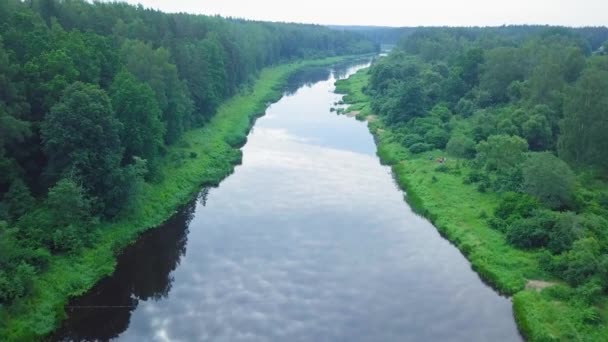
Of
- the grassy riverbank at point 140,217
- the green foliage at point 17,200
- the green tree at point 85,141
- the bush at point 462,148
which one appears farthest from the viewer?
the bush at point 462,148

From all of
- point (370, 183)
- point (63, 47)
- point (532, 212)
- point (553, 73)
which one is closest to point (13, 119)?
point (63, 47)

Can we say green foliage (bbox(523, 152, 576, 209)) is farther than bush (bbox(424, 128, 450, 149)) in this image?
No

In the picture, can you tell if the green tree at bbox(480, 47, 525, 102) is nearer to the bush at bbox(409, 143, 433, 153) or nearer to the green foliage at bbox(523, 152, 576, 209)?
the bush at bbox(409, 143, 433, 153)

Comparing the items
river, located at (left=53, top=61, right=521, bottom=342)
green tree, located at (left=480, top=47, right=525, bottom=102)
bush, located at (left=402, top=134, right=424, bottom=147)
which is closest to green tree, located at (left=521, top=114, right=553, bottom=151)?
bush, located at (left=402, top=134, right=424, bottom=147)

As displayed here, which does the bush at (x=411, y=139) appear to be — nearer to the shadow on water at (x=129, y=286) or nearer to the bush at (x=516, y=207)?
the bush at (x=516, y=207)

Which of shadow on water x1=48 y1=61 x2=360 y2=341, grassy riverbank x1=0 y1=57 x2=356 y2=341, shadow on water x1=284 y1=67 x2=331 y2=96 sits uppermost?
grassy riverbank x1=0 y1=57 x2=356 y2=341

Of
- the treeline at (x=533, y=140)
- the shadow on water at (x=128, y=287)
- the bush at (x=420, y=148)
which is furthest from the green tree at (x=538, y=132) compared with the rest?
the shadow on water at (x=128, y=287)

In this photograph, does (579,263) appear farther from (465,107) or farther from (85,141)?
(465,107)
